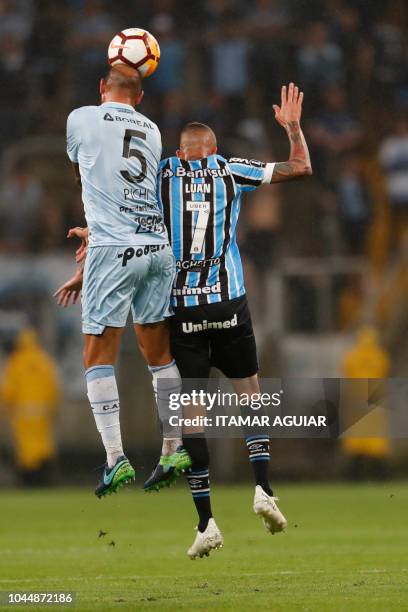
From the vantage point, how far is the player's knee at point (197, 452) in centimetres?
865

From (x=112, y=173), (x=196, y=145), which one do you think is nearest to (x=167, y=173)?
(x=196, y=145)

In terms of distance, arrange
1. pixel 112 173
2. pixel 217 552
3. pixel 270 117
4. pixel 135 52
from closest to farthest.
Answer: pixel 112 173 → pixel 135 52 → pixel 217 552 → pixel 270 117

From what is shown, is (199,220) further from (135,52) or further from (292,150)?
(135,52)

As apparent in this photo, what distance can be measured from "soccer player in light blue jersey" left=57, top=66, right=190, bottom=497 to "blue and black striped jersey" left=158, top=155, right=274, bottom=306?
4.8 inches

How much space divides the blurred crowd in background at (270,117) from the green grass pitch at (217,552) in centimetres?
287

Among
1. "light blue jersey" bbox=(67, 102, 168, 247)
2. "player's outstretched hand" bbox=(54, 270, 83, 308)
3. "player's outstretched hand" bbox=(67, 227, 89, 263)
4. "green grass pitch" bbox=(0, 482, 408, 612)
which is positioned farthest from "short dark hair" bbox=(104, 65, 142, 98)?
"green grass pitch" bbox=(0, 482, 408, 612)

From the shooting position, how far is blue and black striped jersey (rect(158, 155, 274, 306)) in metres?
8.46

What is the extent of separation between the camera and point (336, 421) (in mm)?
9492

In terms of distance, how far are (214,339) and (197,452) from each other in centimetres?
73

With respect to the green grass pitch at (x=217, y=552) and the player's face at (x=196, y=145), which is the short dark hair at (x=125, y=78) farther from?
the green grass pitch at (x=217, y=552)

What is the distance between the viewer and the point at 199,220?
27.7 feet

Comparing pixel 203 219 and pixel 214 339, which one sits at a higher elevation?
pixel 203 219

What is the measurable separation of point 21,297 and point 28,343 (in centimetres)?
66

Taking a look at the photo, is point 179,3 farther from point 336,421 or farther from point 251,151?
point 336,421
